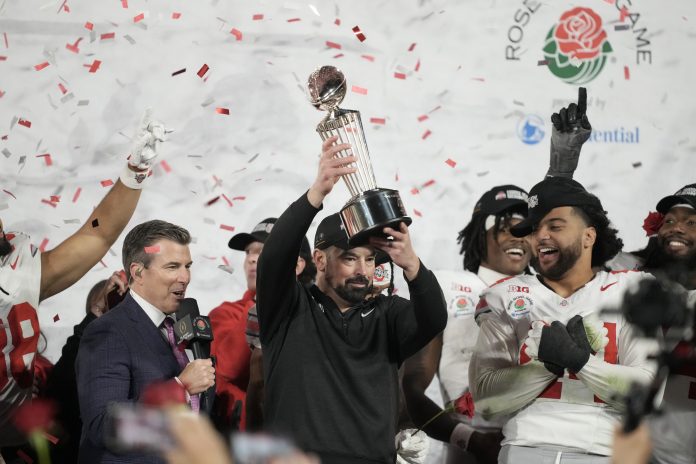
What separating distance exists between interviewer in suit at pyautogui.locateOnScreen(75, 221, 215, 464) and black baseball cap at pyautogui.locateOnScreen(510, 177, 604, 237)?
123 cm

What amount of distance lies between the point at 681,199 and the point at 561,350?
124 centimetres

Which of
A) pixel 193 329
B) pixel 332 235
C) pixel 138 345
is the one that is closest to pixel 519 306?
pixel 332 235

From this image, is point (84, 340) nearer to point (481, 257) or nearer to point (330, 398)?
point (330, 398)

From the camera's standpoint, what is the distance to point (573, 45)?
5113 mm

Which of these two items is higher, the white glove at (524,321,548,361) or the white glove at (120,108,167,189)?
the white glove at (120,108,167,189)

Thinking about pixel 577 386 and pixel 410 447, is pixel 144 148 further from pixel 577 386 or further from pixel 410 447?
pixel 577 386

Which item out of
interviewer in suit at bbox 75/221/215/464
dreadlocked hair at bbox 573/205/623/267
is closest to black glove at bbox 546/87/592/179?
dreadlocked hair at bbox 573/205/623/267

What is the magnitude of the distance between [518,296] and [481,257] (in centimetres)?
109

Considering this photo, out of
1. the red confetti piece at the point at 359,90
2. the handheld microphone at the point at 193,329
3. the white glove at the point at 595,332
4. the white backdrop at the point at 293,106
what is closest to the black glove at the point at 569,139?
the white glove at the point at 595,332

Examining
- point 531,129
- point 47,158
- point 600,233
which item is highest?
point 531,129

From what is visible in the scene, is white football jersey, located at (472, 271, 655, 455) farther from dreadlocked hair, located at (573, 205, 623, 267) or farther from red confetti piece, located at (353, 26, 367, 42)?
red confetti piece, located at (353, 26, 367, 42)

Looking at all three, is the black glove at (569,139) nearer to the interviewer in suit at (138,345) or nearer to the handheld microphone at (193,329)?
the interviewer in suit at (138,345)

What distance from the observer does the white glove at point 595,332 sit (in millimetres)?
3143

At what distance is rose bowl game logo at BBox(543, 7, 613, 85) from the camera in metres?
5.11
